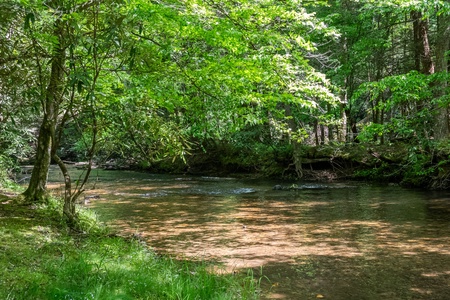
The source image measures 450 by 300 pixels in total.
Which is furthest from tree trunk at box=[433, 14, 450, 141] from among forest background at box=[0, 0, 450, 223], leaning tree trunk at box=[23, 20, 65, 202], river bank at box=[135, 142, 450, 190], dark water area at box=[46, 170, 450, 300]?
leaning tree trunk at box=[23, 20, 65, 202]

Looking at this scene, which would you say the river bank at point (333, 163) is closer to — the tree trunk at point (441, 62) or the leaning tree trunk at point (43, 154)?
the tree trunk at point (441, 62)

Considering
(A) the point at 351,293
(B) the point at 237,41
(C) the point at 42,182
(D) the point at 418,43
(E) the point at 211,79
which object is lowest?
(A) the point at 351,293

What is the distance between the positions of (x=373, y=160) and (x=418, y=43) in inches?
232

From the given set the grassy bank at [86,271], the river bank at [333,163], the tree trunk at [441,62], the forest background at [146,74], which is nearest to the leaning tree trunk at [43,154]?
the forest background at [146,74]

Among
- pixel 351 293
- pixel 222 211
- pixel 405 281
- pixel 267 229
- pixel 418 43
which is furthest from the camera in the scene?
pixel 418 43

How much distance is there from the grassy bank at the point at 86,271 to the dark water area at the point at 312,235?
0.93 metres

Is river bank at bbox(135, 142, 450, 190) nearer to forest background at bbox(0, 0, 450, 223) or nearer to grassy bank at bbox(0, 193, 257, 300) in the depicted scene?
forest background at bbox(0, 0, 450, 223)

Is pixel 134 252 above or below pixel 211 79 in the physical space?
below

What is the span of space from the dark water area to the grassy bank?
3.03 ft

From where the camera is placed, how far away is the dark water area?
519 cm

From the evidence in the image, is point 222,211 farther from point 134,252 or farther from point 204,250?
point 134,252

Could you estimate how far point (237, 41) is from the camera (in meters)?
6.12

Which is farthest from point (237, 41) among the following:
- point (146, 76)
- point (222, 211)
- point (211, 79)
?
point (222, 211)

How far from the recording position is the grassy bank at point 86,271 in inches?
138
